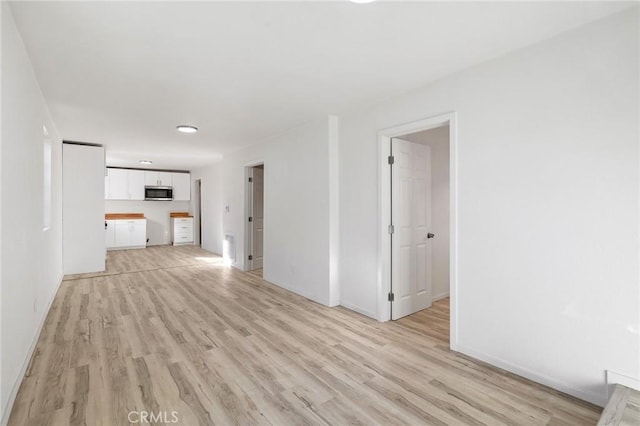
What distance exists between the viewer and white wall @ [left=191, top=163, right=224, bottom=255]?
817 centimetres

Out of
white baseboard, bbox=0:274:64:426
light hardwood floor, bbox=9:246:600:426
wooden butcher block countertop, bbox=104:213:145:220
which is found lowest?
light hardwood floor, bbox=9:246:600:426

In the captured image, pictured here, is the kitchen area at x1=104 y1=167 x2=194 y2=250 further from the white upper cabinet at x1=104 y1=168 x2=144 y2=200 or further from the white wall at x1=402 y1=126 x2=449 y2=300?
the white wall at x1=402 y1=126 x2=449 y2=300

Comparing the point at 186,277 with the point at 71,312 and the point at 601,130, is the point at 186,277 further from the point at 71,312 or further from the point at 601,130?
the point at 601,130

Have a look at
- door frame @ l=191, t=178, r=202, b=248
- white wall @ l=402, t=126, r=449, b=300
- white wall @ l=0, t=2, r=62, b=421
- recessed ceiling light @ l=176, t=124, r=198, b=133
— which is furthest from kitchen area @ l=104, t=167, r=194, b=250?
white wall @ l=402, t=126, r=449, b=300

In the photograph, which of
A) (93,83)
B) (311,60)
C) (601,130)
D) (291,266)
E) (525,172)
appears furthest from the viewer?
(291,266)

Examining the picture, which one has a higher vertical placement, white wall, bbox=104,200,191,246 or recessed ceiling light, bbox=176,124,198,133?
recessed ceiling light, bbox=176,124,198,133

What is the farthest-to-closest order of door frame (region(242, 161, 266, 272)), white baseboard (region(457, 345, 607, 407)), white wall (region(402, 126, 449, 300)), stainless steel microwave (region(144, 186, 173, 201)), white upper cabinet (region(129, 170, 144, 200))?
stainless steel microwave (region(144, 186, 173, 201)) → white upper cabinet (region(129, 170, 144, 200)) → door frame (region(242, 161, 266, 272)) → white wall (region(402, 126, 449, 300)) → white baseboard (region(457, 345, 607, 407))

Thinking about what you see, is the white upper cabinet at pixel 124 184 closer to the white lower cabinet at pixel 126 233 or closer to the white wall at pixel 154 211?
the white wall at pixel 154 211

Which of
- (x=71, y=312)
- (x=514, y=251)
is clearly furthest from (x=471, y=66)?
(x=71, y=312)

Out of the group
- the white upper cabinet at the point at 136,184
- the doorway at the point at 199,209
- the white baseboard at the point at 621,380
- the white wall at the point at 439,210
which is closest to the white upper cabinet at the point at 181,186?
the doorway at the point at 199,209

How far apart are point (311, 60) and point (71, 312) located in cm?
395

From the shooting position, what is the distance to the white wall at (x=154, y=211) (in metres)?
9.33

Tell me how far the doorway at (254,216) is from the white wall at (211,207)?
6.08ft

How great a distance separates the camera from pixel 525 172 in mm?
2279
